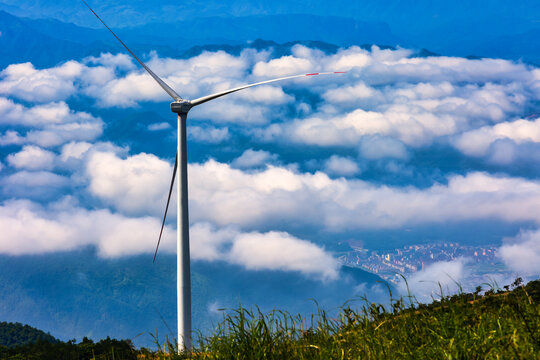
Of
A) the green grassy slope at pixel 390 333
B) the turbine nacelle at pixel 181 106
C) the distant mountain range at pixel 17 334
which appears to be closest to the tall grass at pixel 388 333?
the green grassy slope at pixel 390 333

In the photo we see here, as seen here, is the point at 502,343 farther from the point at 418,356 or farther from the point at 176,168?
the point at 176,168

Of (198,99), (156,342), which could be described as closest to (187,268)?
(198,99)

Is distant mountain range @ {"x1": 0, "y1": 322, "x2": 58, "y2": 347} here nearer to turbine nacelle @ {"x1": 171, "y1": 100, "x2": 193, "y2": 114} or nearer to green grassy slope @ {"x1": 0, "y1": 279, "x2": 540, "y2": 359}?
turbine nacelle @ {"x1": 171, "y1": 100, "x2": 193, "y2": 114}

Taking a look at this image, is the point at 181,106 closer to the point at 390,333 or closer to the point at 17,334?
the point at 390,333

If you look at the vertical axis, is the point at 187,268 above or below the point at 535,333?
above

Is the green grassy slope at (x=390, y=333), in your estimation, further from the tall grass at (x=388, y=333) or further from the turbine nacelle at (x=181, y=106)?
the turbine nacelle at (x=181, y=106)

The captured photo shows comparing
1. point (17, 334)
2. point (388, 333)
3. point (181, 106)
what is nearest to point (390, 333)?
point (388, 333)

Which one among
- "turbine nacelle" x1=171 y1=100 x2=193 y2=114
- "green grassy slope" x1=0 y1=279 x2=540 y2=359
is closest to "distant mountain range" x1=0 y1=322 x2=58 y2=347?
"turbine nacelle" x1=171 y1=100 x2=193 y2=114

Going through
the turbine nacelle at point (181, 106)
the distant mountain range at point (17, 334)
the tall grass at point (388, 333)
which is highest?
the distant mountain range at point (17, 334)
